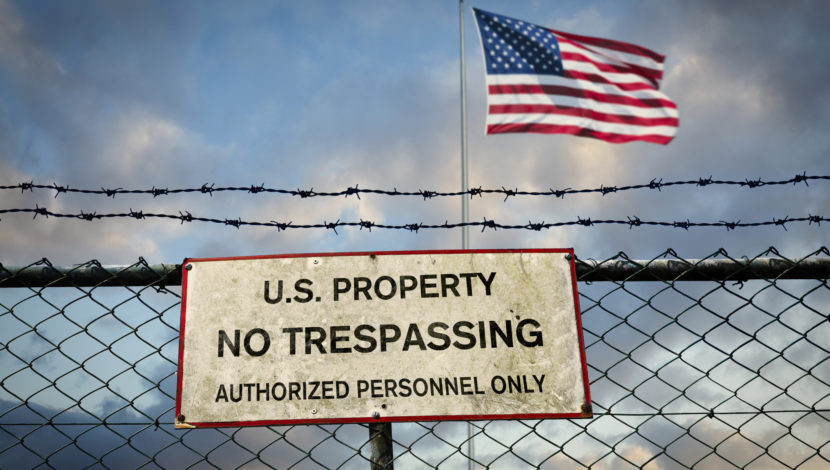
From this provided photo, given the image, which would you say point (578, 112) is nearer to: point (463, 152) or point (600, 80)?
point (600, 80)

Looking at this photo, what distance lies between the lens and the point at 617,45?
25.0 feet

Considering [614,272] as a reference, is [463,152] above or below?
above

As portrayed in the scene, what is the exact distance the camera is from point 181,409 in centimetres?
196

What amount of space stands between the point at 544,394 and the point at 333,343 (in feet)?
2.63

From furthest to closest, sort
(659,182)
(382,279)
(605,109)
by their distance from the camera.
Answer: (605,109)
(659,182)
(382,279)

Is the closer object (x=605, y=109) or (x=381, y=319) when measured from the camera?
(x=381, y=319)

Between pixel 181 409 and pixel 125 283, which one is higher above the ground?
pixel 125 283

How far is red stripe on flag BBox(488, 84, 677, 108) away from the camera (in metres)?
7.23

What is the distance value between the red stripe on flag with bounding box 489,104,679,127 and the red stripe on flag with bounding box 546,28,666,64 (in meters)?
1.08

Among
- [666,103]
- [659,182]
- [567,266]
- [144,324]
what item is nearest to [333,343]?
[144,324]

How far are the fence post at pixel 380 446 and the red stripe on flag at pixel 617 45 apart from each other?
709 centimetres

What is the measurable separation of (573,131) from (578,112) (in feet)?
0.94

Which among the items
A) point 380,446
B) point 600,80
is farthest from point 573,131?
point 380,446

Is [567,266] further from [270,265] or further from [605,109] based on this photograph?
[605,109]
